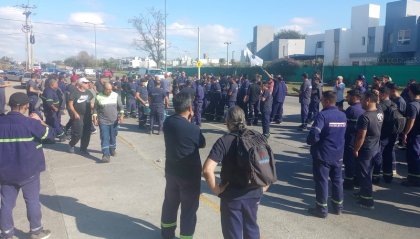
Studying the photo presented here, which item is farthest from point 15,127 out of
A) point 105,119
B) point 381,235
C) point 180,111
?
point 381,235

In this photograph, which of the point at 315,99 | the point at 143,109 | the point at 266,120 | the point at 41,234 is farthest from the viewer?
the point at 315,99

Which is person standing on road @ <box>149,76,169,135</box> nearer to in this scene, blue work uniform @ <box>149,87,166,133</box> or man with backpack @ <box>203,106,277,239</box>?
blue work uniform @ <box>149,87,166,133</box>

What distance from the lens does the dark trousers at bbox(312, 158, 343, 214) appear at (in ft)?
18.3

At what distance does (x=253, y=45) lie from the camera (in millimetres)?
A: 87188

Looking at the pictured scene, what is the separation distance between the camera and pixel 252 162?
3564 mm

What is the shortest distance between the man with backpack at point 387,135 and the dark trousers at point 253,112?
7036 millimetres

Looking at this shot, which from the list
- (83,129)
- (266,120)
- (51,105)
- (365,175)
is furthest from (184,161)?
(266,120)

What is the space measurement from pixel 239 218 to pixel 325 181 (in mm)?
2273

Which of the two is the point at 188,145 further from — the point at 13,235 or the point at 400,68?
the point at 400,68

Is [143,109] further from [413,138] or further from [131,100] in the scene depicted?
[413,138]

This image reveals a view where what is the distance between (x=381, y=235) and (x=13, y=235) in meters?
4.80

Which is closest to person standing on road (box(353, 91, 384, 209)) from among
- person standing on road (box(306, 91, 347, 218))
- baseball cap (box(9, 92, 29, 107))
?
person standing on road (box(306, 91, 347, 218))

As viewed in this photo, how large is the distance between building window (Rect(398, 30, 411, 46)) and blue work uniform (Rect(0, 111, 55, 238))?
4894cm

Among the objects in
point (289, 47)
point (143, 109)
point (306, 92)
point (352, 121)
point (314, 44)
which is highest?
point (289, 47)
